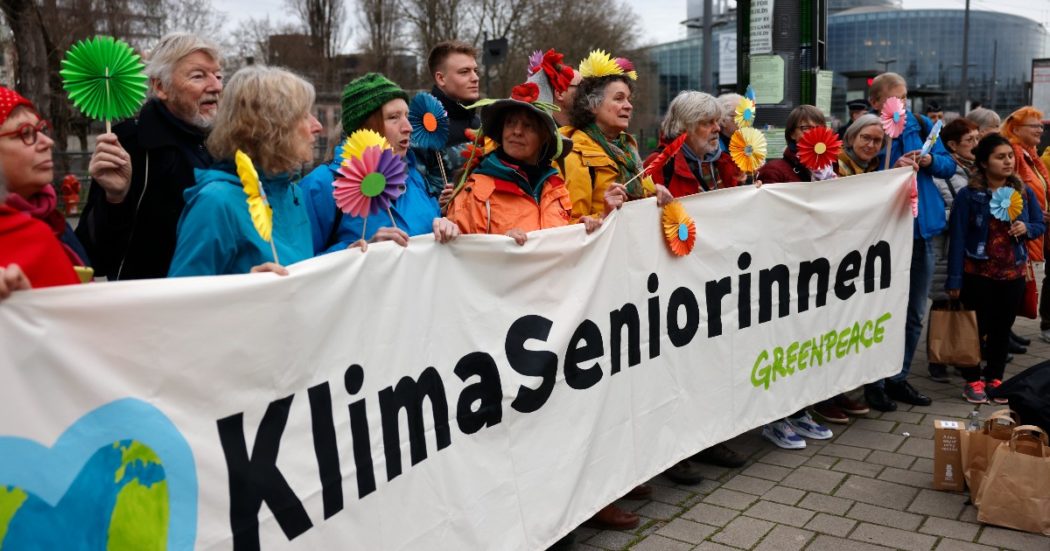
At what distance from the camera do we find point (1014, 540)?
3785 millimetres

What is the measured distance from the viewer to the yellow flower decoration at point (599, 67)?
433 cm

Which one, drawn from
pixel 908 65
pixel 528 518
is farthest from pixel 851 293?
pixel 908 65

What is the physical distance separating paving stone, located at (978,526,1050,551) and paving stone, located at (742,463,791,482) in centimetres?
101

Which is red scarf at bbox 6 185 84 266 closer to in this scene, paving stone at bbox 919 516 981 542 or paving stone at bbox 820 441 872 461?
paving stone at bbox 919 516 981 542

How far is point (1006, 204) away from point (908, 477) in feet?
7.16

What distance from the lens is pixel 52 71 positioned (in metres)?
28.8

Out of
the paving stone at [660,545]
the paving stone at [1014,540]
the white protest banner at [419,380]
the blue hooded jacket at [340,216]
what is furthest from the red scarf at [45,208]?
the paving stone at [1014,540]

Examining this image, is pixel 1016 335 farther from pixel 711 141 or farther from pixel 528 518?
pixel 528 518

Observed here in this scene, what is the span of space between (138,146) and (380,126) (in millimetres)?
915

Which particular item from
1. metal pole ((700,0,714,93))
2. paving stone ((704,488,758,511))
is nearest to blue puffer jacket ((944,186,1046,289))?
paving stone ((704,488,758,511))

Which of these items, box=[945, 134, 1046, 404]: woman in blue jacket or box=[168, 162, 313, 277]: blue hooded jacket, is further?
box=[945, 134, 1046, 404]: woman in blue jacket

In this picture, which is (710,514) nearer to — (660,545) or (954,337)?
(660,545)

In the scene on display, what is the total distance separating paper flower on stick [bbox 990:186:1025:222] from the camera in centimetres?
574

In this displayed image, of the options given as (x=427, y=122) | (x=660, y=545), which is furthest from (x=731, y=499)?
(x=427, y=122)
